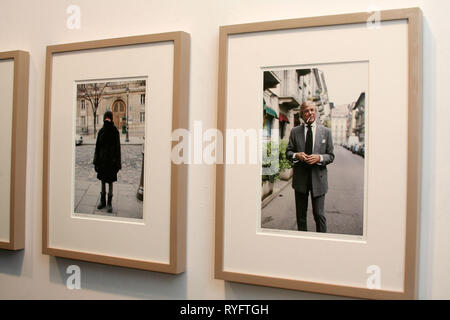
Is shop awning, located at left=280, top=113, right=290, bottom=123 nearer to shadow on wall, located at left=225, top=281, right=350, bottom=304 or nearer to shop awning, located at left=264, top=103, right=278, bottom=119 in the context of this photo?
shop awning, located at left=264, top=103, right=278, bottom=119

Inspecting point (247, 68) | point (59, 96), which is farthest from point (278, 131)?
point (59, 96)

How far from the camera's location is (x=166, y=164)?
84 centimetres

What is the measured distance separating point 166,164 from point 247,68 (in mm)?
258

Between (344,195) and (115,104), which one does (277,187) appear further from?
(115,104)

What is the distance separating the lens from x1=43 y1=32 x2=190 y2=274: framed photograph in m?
0.84

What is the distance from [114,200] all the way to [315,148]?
46cm

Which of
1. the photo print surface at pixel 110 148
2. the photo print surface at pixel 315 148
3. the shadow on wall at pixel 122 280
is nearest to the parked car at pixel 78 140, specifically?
the photo print surface at pixel 110 148

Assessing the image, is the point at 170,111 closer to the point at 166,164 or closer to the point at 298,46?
the point at 166,164

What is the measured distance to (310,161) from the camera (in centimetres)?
74

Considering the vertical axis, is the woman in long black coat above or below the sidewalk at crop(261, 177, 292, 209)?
above

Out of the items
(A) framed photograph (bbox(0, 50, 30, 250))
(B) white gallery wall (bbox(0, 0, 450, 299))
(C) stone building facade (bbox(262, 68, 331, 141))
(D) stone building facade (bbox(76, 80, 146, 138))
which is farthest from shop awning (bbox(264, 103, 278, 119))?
(A) framed photograph (bbox(0, 50, 30, 250))

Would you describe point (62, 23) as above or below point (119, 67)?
above

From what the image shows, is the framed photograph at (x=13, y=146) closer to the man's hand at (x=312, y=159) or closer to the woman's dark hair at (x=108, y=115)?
the woman's dark hair at (x=108, y=115)

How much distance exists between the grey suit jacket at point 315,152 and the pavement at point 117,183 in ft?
1.09
